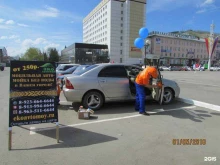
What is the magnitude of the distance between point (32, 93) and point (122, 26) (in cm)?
8400

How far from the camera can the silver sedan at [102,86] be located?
5.59 meters

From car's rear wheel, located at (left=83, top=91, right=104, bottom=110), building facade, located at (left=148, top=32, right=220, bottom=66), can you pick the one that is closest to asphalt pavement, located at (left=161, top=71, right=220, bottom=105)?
car's rear wheel, located at (left=83, top=91, right=104, bottom=110)

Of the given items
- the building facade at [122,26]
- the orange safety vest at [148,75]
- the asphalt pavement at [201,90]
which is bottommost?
the asphalt pavement at [201,90]

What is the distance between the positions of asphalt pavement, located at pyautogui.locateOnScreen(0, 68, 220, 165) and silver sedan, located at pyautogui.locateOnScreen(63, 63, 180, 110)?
55cm

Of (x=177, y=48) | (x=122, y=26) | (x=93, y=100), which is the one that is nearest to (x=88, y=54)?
(x=122, y=26)

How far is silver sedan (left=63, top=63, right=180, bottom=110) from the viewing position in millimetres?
5586

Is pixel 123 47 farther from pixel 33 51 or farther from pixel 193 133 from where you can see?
pixel 193 133

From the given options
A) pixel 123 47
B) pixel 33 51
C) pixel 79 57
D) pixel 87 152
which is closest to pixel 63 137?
pixel 87 152

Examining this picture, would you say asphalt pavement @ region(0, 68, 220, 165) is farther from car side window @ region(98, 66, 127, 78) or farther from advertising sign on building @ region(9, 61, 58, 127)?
car side window @ region(98, 66, 127, 78)

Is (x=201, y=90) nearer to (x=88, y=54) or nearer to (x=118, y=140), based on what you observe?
(x=118, y=140)

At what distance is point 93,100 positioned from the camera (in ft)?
19.2

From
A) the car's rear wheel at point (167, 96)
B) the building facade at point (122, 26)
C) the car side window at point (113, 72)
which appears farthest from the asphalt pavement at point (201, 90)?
the building facade at point (122, 26)

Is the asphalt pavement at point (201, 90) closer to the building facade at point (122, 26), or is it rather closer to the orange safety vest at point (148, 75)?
the orange safety vest at point (148, 75)

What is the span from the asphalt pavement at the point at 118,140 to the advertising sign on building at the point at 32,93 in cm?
57
